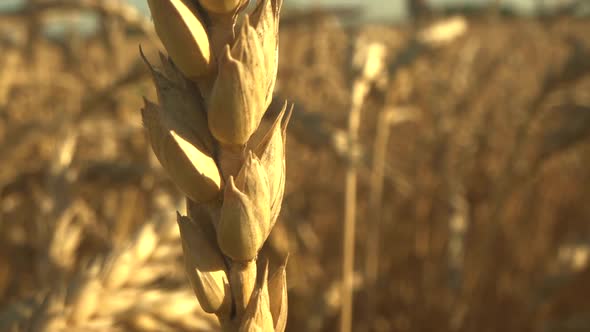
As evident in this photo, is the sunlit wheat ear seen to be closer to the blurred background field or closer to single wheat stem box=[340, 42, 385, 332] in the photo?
the blurred background field

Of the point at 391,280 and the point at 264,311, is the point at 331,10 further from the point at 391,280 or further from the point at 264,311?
the point at 264,311

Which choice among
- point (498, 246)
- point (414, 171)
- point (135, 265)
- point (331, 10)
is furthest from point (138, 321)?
point (331, 10)

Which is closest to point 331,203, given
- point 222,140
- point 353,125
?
point 353,125

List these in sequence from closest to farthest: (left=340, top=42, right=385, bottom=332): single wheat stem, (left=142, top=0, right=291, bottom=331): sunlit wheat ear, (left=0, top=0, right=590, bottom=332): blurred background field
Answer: (left=142, top=0, right=291, bottom=331): sunlit wheat ear → (left=0, top=0, right=590, bottom=332): blurred background field → (left=340, top=42, right=385, bottom=332): single wheat stem

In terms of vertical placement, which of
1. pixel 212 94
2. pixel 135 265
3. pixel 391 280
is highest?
pixel 212 94

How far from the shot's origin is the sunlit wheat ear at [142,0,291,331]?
0.93 feet

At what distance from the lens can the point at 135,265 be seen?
1.90 feet

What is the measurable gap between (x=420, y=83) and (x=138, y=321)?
268 cm

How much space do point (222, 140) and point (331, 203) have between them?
1651mm

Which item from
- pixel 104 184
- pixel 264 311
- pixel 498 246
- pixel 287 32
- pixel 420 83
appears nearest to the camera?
pixel 264 311

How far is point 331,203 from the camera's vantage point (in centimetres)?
193

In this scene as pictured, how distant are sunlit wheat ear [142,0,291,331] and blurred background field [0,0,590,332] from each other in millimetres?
223

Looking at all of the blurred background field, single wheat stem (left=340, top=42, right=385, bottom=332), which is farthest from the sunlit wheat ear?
single wheat stem (left=340, top=42, right=385, bottom=332)

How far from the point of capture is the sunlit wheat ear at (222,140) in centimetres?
28
